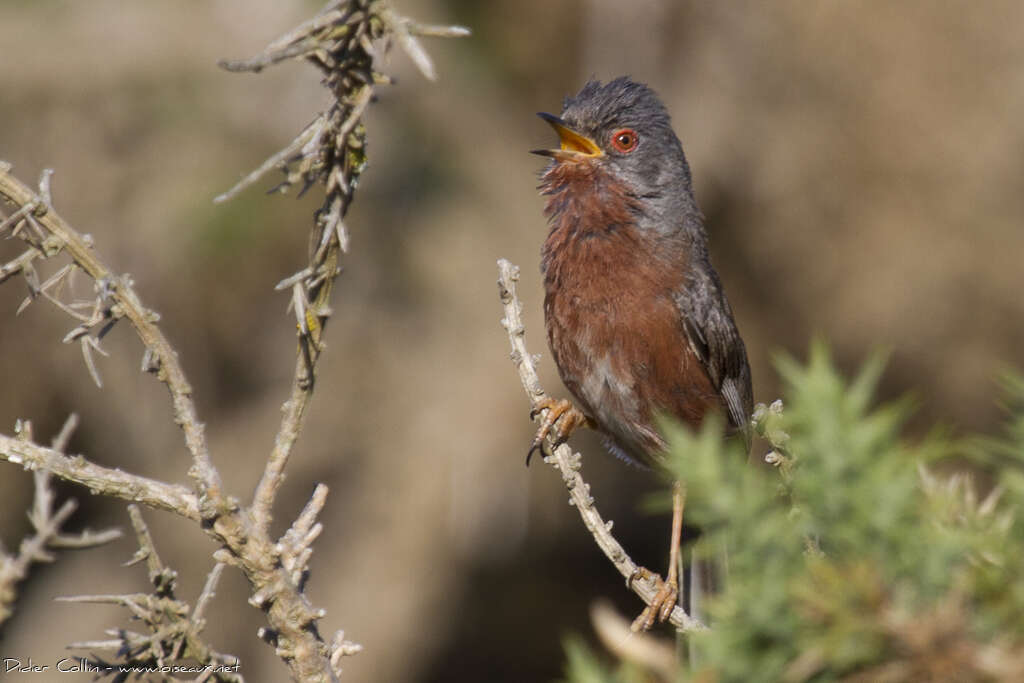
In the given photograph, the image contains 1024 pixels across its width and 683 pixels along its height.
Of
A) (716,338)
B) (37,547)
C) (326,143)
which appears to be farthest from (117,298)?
(716,338)

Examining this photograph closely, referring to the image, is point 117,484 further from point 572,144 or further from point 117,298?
point 572,144

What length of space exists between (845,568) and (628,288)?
12.3 feet

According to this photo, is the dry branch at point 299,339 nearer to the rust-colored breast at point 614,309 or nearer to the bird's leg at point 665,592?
the bird's leg at point 665,592

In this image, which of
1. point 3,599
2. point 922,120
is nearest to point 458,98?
point 922,120

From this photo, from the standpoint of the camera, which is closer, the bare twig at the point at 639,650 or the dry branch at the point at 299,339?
the bare twig at the point at 639,650

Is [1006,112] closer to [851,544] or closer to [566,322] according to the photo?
[566,322]

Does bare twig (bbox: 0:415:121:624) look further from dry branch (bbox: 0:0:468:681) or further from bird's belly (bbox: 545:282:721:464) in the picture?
bird's belly (bbox: 545:282:721:464)

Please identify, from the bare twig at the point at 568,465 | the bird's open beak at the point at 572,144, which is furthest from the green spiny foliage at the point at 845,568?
the bird's open beak at the point at 572,144

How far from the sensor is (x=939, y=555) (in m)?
0.97

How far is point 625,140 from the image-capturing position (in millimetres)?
5070

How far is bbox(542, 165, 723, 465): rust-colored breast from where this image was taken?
4668 millimetres

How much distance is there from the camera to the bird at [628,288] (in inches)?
184

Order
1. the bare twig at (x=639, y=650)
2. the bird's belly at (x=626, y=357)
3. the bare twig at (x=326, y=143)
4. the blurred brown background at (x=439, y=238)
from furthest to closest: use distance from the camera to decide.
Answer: the blurred brown background at (x=439, y=238) < the bird's belly at (x=626, y=357) < the bare twig at (x=326, y=143) < the bare twig at (x=639, y=650)

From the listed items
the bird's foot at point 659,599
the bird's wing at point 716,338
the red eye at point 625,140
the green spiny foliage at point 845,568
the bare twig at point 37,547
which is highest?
the red eye at point 625,140
